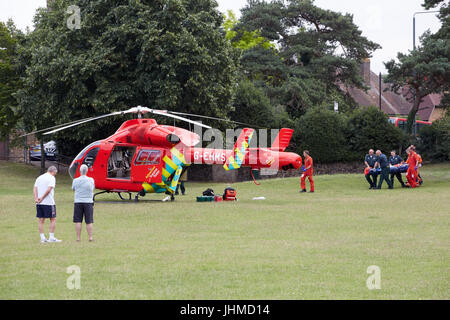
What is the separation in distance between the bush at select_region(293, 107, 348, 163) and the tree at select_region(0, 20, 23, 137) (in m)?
19.7

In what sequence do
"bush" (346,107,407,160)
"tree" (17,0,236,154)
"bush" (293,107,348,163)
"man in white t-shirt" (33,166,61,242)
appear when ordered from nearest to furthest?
"man in white t-shirt" (33,166,61,242), "tree" (17,0,236,154), "bush" (346,107,407,160), "bush" (293,107,348,163)

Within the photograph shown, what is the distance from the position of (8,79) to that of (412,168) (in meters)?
28.1

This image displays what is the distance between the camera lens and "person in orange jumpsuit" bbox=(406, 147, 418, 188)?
3162 cm

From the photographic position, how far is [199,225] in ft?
57.1

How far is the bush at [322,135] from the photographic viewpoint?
45.6 metres

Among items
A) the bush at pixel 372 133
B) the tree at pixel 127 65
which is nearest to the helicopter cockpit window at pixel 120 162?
the tree at pixel 127 65

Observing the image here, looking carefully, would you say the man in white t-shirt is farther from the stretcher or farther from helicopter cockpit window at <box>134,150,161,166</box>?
the stretcher

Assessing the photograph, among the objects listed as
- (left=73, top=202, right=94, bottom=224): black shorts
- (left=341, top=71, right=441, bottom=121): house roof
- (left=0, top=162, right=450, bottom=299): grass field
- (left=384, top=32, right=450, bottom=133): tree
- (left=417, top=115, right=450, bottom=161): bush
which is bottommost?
(left=0, top=162, right=450, bottom=299): grass field

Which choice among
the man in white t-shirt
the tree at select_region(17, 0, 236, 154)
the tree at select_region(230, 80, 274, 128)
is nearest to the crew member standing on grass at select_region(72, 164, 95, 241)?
the man in white t-shirt

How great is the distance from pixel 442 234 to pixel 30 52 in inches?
1354

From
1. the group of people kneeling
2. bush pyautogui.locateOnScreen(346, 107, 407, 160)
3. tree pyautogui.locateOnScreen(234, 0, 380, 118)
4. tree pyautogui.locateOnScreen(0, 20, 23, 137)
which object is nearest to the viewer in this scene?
the group of people kneeling

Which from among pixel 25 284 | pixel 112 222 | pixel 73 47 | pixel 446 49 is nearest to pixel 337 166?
pixel 446 49
